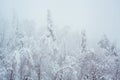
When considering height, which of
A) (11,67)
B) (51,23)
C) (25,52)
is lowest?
(11,67)

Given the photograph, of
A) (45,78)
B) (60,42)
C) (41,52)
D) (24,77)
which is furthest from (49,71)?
(60,42)

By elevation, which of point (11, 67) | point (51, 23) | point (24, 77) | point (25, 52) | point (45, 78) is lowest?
point (45, 78)

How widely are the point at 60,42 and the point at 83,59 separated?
705 inches

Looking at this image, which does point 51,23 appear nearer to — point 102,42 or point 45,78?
point 45,78

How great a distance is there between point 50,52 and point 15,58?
37.1ft

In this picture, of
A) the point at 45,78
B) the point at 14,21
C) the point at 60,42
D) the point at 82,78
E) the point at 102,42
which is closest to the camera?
the point at 82,78

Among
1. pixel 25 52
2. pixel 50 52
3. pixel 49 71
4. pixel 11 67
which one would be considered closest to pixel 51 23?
pixel 50 52

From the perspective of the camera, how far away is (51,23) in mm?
30672

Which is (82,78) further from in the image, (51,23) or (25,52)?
(51,23)

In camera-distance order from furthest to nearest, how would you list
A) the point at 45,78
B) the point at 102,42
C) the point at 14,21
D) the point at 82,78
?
the point at 14,21, the point at 102,42, the point at 45,78, the point at 82,78

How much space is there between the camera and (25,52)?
21.1 meters

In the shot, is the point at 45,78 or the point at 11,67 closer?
the point at 11,67

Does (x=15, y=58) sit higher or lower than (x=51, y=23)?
lower

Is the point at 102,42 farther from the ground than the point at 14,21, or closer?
closer
